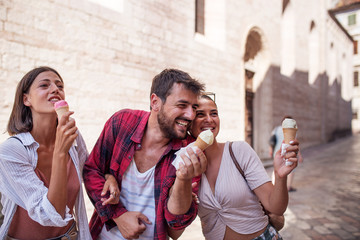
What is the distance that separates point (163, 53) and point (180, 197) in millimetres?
6057

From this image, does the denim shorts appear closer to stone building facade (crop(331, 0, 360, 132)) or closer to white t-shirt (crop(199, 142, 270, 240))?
white t-shirt (crop(199, 142, 270, 240))

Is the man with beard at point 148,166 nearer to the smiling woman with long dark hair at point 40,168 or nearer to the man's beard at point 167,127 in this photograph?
the man's beard at point 167,127

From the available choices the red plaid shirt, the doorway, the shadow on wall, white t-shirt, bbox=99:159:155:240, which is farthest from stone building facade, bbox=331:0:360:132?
white t-shirt, bbox=99:159:155:240

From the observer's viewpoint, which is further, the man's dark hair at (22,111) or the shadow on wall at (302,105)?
the shadow on wall at (302,105)

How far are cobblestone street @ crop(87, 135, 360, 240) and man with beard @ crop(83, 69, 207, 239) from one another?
2806mm

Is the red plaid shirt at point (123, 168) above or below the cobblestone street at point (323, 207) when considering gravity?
above

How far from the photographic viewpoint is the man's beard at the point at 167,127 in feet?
5.69

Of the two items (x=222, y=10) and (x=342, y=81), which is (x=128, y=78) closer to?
(x=222, y=10)

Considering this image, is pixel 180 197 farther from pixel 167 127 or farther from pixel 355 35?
pixel 355 35

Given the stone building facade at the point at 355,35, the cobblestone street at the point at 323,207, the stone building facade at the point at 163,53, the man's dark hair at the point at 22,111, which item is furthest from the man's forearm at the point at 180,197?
the stone building facade at the point at 355,35

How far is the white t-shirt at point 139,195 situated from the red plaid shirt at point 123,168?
33mm

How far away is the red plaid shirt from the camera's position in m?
1.66

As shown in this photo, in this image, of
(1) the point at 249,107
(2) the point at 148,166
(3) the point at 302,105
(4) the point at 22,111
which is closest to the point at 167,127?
(2) the point at 148,166

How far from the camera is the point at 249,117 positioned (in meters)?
11.8
